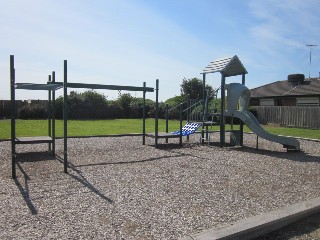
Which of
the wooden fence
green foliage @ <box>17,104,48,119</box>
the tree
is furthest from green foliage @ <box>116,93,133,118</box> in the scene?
the tree

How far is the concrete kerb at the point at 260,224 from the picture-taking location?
3718 millimetres

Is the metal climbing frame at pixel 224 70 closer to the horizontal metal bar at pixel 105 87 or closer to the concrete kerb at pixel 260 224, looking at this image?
the horizontal metal bar at pixel 105 87

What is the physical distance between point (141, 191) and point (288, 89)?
30.1 metres

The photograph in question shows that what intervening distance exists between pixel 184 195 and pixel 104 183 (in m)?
1.72

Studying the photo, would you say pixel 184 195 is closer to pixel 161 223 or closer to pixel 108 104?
pixel 161 223

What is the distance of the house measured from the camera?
95.0 ft

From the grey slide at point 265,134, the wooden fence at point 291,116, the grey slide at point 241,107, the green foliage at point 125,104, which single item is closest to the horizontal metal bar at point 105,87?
the grey slide at point 241,107

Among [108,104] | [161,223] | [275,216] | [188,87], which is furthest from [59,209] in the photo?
[188,87]

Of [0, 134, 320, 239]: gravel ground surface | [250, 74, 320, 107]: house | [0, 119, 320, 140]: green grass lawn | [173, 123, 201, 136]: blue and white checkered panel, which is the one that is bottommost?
[0, 134, 320, 239]: gravel ground surface

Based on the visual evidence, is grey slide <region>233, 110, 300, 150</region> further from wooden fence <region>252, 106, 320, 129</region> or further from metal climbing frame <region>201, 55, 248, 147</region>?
wooden fence <region>252, 106, 320, 129</region>

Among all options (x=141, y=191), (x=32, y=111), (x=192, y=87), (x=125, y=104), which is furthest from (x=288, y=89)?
(x=141, y=191)

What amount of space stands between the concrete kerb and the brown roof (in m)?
26.1

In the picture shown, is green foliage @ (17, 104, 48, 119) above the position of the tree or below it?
below

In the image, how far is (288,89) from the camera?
32281mm
